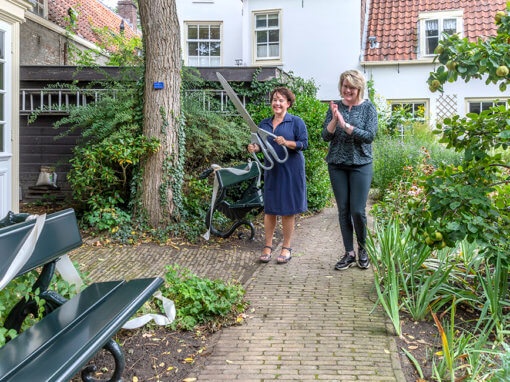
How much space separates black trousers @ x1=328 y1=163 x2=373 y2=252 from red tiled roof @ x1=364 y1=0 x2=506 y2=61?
14.2m

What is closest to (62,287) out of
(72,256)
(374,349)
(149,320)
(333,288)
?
(149,320)

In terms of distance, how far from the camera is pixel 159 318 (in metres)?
3.49

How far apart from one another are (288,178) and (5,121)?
4227 millimetres

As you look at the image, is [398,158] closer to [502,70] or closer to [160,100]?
[160,100]

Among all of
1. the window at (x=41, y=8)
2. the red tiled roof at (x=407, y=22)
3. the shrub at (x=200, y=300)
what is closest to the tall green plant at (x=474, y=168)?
the shrub at (x=200, y=300)

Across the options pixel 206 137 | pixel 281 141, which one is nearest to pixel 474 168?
pixel 281 141

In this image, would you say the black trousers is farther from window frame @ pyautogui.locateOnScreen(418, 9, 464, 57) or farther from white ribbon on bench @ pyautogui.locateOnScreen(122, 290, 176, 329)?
window frame @ pyautogui.locateOnScreen(418, 9, 464, 57)

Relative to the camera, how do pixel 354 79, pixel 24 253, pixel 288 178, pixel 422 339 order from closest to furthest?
pixel 24 253
pixel 422 339
pixel 354 79
pixel 288 178

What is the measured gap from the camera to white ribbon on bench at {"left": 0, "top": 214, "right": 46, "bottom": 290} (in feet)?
7.59

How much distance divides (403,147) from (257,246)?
473 centimetres

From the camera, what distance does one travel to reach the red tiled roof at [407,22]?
58.3 ft

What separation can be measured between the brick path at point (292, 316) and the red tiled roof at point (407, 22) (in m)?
13.7

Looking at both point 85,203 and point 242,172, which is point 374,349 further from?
point 85,203

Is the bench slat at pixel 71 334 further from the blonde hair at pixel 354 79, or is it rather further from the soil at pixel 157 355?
the blonde hair at pixel 354 79
